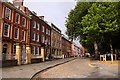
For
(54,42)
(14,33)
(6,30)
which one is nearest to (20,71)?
(6,30)

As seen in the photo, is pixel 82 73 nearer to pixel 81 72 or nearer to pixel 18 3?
pixel 81 72

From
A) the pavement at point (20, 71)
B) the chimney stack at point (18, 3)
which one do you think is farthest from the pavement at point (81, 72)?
the chimney stack at point (18, 3)

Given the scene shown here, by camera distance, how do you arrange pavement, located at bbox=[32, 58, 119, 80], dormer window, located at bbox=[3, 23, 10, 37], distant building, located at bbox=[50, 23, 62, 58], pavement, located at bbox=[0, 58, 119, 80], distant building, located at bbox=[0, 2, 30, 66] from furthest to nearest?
distant building, located at bbox=[50, 23, 62, 58], dormer window, located at bbox=[3, 23, 10, 37], distant building, located at bbox=[0, 2, 30, 66], pavement, located at bbox=[32, 58, 119, 80], pavement, located at bbox=[0, 58, 119, 80]

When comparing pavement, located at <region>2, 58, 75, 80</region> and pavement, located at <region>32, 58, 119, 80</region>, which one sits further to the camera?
pavement, located at <region>32, 58, 119, 80</region>

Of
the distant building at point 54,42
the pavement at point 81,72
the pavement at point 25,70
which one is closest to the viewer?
the pavement at point 25,70

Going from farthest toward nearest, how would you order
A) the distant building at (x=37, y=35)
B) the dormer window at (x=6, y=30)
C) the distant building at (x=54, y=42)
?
the distant building at (x=54, y=42) → the distant building at (x=37, y=35) → the dormer window at (x=6, y=30)

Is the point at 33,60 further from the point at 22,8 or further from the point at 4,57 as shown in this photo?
the point at 22,8

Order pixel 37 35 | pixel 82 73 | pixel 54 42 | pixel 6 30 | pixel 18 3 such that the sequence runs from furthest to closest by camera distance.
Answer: pixel 54 42, pixel 37 35, pixel 18 3, pixel 6 30, pixel 82 73

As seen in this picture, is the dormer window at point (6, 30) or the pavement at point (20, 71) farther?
the dormer window at point (6, 30)

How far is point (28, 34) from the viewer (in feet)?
121

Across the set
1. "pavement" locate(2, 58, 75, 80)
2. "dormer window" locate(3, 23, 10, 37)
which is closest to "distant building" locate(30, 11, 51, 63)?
"dormer window" locate(3, 23, 10, 37)

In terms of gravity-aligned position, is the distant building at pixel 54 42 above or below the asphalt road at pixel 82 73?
above

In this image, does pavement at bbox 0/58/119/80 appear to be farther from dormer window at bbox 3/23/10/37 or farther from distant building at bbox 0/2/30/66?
dormer window at bbox 3/23/10/37

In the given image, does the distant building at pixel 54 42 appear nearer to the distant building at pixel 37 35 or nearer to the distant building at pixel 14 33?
the distant building at pixel 37 35
